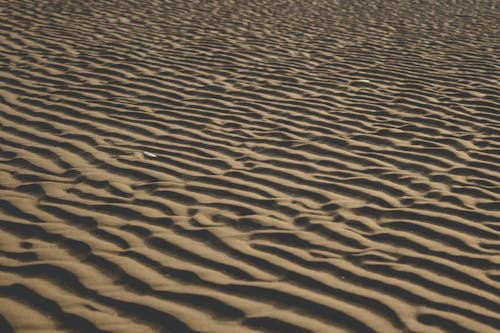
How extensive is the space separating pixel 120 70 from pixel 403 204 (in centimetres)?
436

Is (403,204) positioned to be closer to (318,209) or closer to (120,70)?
(318,209)

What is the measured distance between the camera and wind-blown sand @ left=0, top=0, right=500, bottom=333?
3188 millimetres

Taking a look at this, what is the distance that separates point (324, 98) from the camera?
269 inches

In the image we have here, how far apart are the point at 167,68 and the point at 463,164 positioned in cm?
402

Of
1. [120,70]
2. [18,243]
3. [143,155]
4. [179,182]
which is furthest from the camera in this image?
[120,70]

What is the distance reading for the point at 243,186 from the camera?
458 centimetres

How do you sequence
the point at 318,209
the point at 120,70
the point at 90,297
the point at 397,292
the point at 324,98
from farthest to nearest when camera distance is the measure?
the point at 120,70, the point at 324,98, the point at 318,209, the point at 397,292, the point at 90,297

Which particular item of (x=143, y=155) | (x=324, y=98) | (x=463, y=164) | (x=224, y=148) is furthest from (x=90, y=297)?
(x=324, y=98)

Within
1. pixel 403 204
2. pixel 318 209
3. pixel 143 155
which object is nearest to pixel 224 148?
pixel 143 155

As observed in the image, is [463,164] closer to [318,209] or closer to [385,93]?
[318,209]

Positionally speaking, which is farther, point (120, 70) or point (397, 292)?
point (120, 70)

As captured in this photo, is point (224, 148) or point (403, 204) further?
point (224, 148)

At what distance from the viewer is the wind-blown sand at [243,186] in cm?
319

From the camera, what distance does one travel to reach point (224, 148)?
17.3 ft
